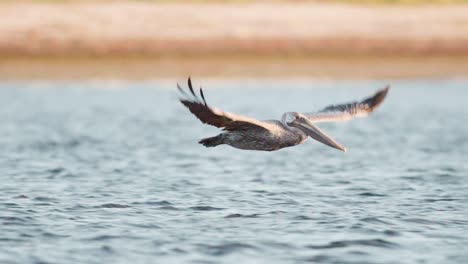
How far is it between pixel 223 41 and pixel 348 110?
46.7 ft

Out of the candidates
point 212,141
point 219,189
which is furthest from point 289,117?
point 219,189

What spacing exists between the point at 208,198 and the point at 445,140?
6770 mm

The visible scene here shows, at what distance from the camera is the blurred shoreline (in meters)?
24.3

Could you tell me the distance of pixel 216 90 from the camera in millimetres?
23031

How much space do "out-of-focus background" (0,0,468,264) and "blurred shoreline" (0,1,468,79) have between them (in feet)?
0.16

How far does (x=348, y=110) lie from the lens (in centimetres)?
1102

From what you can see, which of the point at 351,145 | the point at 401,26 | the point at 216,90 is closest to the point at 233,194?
the point at 351,145

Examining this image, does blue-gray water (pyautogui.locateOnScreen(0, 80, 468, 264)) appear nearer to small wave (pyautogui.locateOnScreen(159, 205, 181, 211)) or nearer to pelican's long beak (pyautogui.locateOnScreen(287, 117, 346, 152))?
small wave (pyautogui.locateOnScreen(159, 205, 181, 211))

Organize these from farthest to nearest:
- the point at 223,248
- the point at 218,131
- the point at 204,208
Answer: the point at 218,131 < the point at 204,208 < the point at 223,248

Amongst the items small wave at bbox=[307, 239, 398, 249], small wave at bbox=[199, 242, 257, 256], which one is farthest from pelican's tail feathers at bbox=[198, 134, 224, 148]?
small wave at bbox=[307, 239, 398, 249]

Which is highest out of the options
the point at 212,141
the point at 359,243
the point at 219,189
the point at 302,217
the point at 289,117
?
the point at 289,117

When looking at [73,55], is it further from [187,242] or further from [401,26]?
[187,242]

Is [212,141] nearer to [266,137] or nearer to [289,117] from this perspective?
[266,137]

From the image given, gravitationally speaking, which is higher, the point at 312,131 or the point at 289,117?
the point at 289,117
